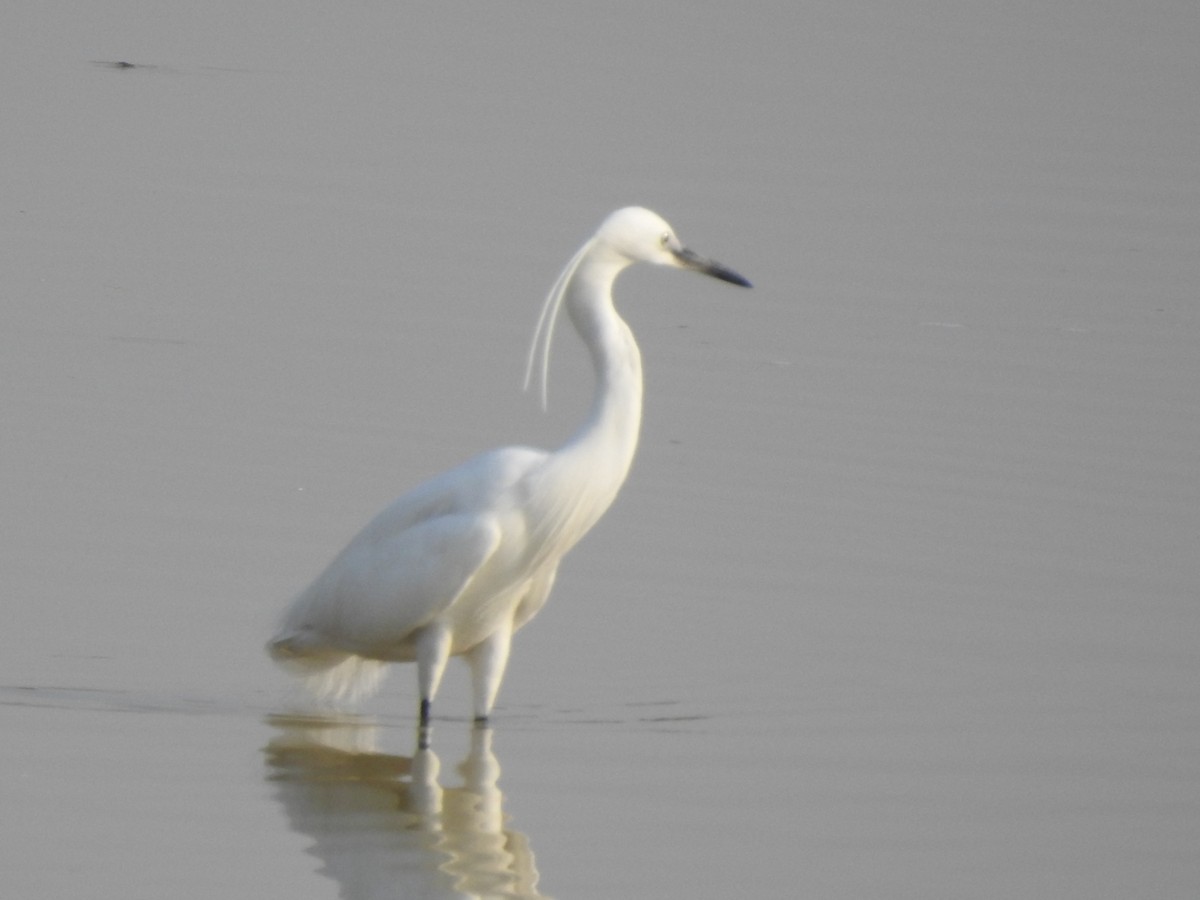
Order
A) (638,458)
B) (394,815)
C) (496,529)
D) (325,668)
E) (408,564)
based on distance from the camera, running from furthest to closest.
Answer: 1. (638,458)
2. (325,668)
3. (408,564)
4. (496,529)
5. (394,815)

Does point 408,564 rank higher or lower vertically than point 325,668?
higher

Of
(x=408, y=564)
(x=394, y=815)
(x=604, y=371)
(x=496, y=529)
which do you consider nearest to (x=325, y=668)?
(x=408, y=564)

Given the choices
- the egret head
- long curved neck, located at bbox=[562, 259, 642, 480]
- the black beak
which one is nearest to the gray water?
long curved neck, located at bbox=[562, 259, 642, 480]

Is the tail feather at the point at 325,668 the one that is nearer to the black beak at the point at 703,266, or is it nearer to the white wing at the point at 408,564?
the white wing at the point at 408,564

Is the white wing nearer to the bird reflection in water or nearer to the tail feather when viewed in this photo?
the tail feather

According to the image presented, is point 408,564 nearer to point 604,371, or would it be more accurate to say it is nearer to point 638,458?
point 604,371

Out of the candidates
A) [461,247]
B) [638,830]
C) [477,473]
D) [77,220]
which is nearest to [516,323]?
[461,247]

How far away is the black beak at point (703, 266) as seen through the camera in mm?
7762

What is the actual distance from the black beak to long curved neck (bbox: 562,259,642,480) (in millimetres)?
268

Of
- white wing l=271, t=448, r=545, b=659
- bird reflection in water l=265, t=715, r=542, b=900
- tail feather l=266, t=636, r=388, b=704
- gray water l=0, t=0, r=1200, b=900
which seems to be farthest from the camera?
tail feather l=266, t=636, r=388, b=704

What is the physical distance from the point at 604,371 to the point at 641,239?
443 millimetres

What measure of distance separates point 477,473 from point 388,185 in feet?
26.3

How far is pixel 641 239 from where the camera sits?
7.59 meters

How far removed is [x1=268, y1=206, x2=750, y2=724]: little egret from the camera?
24.5ft
